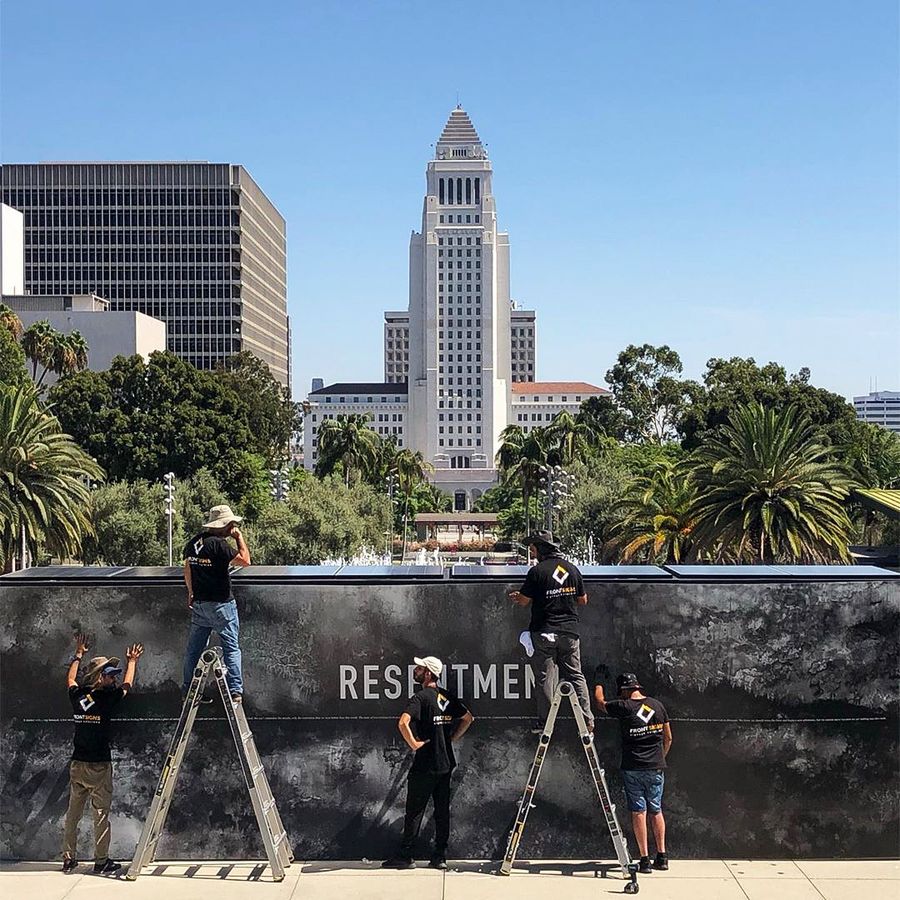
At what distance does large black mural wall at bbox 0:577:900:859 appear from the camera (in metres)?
9.55

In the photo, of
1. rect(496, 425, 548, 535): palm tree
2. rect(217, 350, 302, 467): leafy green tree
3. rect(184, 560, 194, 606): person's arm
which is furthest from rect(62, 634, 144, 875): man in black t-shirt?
rect(496, 425, 548, 535): palm tree

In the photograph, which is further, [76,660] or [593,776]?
[76,660]

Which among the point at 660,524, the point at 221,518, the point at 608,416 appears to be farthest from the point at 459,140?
the point at 221,518

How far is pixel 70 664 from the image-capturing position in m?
9.60

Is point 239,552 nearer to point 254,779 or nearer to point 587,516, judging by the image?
point 254,779

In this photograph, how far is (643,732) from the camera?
912cm

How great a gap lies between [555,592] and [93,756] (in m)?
3.96

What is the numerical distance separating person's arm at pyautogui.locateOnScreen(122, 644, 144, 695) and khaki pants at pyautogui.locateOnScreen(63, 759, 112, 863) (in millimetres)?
659

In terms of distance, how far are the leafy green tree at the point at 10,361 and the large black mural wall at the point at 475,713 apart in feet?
185

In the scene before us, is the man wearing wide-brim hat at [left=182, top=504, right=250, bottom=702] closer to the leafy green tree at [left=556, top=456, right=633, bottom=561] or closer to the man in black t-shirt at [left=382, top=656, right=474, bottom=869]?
the man in black t-shirt at [left=382, top=656, right=474, bottom=869]

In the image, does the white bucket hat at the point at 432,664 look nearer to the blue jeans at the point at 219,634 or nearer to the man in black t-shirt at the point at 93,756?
the blue jeans at the point at 219,634

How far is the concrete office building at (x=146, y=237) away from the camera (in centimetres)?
15662

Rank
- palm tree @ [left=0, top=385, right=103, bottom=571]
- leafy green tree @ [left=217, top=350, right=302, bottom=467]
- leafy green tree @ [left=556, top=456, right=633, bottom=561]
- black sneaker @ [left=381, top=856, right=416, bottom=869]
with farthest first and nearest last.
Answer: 1. leafy green tree @ [left=217, top=350, right=302, bottom=467]
2. leafy green tree @ [left=556, top=456, right=633, bottom=561]
3. palm tree @ [left=0, top=385, right=103, bottom=571]
4. black sneaker @ [left=381, top=856, right=416, bottom=869]

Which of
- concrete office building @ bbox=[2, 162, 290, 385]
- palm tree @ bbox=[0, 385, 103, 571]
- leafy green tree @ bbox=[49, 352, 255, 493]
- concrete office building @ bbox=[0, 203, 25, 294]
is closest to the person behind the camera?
palm tree @ bbox=[0, 385, 103, 571]
